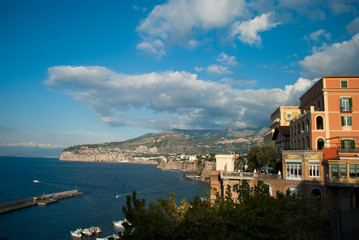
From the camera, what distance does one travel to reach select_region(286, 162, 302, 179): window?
36031 mm

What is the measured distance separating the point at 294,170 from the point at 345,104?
1311cm

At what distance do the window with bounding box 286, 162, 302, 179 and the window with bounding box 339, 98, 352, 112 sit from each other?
1129 centimetres

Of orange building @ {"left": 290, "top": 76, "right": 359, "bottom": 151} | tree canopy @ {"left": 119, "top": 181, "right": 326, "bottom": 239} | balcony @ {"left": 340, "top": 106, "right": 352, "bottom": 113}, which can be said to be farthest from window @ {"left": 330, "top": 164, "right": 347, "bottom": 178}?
tree canopy @ {"left": 119, "top": 181, "right": 326, "bottom": 239}

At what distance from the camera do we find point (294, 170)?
119 ft

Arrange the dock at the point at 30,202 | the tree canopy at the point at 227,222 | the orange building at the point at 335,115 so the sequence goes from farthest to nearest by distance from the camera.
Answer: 1. the dock at the point at 30,202
2. the orange building at the point at 335,115
3. the tree canopy at the point at 227,222

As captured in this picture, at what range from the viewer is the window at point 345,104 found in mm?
38562

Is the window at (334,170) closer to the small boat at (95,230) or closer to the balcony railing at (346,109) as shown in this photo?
the balcony railing at (346,109)

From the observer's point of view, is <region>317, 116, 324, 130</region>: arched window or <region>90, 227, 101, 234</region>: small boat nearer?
<region>317, 116, 324, 130</region>: arched window

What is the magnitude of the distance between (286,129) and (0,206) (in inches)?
2881

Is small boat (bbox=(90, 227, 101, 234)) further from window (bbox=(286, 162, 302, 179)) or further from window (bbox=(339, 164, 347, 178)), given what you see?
window (bbox=(339, 164, 347, 178))

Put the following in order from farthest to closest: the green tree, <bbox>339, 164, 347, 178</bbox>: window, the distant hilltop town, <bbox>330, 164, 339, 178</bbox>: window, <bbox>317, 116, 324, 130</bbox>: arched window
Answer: the green tree, <bbox>317, 116, 324, 130</bbox>: arched window, <bbox>330, 164, 339, 178</bbox>: window, <bbox>339, 164, 347, 178</bbox>: window, the distant hilltop town

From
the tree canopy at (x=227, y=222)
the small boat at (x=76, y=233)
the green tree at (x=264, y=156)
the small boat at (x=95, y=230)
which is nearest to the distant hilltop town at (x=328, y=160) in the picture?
the green tree at (x=264, y=156)

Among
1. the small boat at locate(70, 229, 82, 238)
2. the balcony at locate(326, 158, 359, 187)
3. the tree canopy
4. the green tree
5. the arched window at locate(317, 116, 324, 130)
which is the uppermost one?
the arched window at locate(317, 116, 324, 130)

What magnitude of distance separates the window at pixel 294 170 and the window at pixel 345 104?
1129cm
